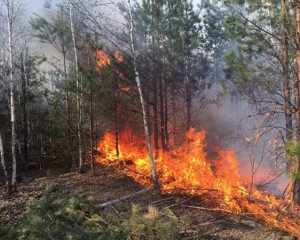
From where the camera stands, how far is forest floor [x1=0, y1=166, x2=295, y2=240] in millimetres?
6793

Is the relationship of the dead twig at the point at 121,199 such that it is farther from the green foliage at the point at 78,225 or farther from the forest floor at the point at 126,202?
the green foliage at the point at 78,225

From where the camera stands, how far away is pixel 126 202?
938 centimetres

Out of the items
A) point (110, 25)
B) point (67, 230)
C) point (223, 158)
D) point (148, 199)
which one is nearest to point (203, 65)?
point (223, 158)

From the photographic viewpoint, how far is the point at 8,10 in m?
11.6

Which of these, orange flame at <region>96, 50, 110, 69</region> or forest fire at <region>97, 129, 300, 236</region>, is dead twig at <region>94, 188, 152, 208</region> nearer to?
forest fire at <region>97, 129, 300, 236</region>

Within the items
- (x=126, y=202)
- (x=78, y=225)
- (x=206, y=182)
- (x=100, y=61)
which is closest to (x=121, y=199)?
(x=126, y=202)

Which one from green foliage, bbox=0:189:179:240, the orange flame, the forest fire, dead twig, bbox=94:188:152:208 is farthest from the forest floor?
the orange flame

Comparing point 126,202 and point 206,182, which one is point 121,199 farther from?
point 206,182

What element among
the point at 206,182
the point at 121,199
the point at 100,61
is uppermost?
the point at 100,61

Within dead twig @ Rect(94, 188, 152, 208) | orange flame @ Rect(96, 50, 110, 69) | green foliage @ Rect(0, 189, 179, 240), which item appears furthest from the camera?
orange flame @ Rect(96, 50, 110, 69)

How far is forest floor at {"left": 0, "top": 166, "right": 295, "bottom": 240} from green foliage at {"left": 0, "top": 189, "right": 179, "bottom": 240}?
851mm

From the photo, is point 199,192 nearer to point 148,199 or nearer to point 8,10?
point 148,199

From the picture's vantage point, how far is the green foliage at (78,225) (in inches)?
152

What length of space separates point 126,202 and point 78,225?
4622 mm
